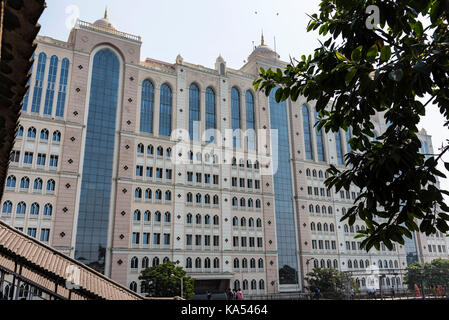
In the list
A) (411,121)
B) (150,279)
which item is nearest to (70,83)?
(150,279)

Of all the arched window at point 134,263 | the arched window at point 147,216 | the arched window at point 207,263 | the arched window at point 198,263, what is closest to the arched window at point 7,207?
the arched window at point 134,263

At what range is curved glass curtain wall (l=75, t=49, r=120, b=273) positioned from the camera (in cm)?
3753

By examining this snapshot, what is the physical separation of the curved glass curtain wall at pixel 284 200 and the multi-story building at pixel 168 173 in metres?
0.18

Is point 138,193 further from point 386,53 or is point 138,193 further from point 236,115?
point 386,53

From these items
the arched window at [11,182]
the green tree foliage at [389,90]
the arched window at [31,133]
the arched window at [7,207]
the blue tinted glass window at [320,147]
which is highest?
the blue tinted glass window at [320,147]

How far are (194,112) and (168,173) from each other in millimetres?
9524

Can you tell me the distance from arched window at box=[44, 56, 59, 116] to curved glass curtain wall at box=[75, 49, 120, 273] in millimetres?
4051

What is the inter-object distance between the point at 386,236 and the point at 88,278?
36.8 feet

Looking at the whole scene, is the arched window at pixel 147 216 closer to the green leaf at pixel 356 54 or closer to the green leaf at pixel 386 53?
the green leaf at pixel 356 54

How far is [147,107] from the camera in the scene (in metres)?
45.4

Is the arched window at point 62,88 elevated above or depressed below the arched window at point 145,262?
above

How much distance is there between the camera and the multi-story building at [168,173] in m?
37.7

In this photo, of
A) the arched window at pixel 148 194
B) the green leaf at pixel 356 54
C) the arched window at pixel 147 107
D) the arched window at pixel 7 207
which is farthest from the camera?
the arched window at pixel 147 107

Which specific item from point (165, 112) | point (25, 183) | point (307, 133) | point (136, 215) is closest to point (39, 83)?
Answer: point (25, 183)
